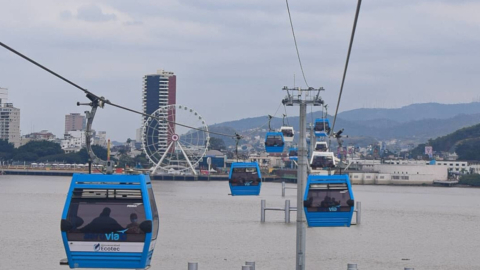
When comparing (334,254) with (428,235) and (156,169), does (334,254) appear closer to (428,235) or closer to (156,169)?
(428,235)

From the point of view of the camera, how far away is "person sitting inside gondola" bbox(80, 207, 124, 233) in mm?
18312

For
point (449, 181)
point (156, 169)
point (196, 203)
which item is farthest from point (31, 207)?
point (449, 181)

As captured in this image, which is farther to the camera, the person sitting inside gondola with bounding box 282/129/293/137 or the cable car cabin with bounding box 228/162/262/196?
the person sitting inside gondola with bounding box 282/129/293/137

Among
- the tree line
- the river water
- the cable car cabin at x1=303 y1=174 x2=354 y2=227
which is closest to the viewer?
the cable car cabin at x1=303 y1=174 x2=354 y2=227

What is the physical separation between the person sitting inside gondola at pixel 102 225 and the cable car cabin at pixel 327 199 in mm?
9695

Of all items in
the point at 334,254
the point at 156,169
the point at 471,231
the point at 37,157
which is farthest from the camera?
the point at 37,157

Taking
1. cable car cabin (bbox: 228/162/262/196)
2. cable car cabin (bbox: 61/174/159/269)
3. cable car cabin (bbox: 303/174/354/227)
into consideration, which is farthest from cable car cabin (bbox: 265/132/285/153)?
cable car cabin (bbox: 61/174/159/269)

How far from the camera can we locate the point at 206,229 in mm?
51812

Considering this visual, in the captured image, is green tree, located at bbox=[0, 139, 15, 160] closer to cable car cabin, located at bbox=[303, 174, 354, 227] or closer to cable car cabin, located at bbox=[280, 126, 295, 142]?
cable car cabin, located at bbox=[280, 126, 295, 142]

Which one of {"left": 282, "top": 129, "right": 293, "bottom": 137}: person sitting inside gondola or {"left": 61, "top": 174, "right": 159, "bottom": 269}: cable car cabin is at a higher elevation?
{"left": 282, "top": 129, "right": 293, "bottom": 137}: person sitting inside gondola

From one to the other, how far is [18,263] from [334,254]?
14.6 meters

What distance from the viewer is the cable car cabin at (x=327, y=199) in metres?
27.1

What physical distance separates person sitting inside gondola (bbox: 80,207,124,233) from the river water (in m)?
15.8

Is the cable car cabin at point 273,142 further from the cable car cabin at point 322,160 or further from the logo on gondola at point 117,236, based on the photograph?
the logo on gondola at point 117,236
